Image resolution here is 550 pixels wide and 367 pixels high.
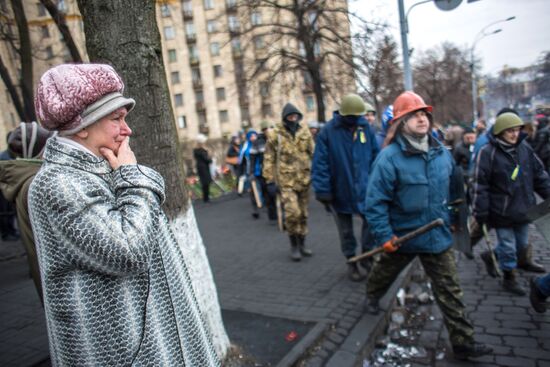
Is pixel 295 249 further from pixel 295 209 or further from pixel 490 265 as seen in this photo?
pixel 490 265

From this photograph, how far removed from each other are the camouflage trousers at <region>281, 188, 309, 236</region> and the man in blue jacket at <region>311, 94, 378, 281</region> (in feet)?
2.79

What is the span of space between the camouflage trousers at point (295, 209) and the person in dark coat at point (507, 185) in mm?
2221

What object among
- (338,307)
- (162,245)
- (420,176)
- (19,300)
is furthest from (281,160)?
(162,245)

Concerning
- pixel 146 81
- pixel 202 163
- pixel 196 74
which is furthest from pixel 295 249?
pixel 196 74

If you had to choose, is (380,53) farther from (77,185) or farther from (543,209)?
(77,185)

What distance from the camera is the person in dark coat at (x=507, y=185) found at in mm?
4098

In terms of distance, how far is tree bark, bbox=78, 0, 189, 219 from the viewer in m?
2.38

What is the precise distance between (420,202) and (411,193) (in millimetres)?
98

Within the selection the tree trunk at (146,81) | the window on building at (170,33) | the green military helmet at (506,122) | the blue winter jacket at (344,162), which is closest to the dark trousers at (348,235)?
the blue winter jacket at (344,162)

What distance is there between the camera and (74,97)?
4.31 ft

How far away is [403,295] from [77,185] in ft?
12.4

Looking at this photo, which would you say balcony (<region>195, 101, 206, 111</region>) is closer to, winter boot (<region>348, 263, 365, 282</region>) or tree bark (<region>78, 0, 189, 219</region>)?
winter boot (<region>348, 263, 365, 282</region>)

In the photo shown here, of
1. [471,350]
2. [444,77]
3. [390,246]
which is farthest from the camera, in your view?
[444,77]

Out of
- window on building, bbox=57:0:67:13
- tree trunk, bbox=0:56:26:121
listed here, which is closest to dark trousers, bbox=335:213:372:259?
window on building, bbox=57:0:67:13
